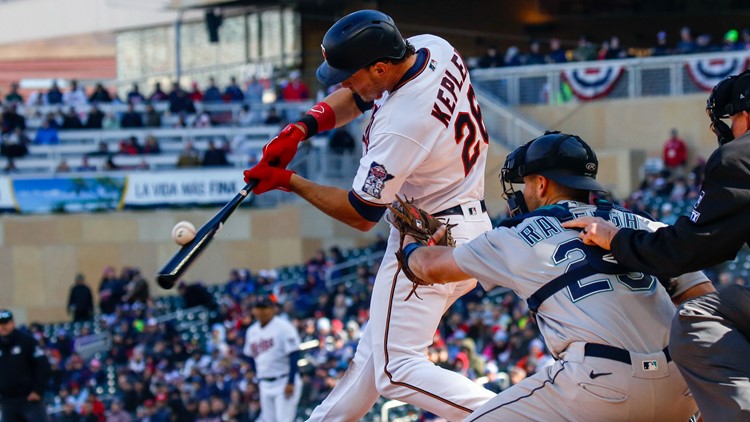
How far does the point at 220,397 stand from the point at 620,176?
8263 millimetres

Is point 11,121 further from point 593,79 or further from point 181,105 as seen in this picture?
point 593,79

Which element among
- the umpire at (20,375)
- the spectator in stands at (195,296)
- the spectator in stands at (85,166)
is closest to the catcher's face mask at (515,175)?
the umpire at (20,375)

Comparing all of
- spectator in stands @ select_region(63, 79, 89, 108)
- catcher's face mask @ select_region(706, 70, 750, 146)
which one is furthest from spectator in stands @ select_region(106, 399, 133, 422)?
spectator in stands @ select_region(63, 79, 89, 108)

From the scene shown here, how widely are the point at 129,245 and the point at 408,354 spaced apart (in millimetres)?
17774

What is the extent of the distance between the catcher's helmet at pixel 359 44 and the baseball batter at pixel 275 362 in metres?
7.21

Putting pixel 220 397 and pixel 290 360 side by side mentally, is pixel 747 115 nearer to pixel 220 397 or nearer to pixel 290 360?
pixel 290 360

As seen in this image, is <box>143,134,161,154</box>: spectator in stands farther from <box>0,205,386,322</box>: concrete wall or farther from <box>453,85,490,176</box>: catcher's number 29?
<box>453,85,490,176</box>: catcher's number 29

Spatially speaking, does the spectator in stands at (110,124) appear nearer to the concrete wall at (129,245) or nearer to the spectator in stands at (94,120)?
the spectator in stands at (94,120)

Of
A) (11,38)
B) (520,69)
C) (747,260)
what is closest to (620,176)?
(520,69)

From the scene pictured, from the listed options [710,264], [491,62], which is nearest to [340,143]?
[491,62]

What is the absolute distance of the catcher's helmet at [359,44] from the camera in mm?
4895

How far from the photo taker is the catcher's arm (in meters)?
4.20

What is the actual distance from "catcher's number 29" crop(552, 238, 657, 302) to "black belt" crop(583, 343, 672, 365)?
0.52 ft

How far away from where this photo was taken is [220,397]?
13.8 meters
